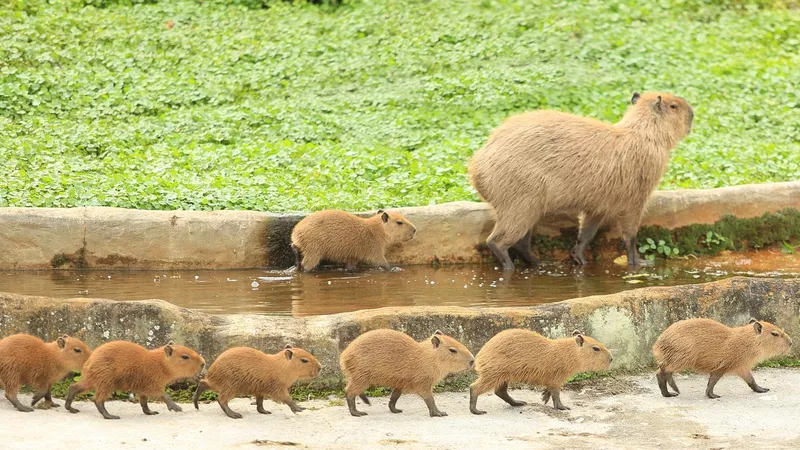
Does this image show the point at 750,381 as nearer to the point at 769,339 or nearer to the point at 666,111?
the point at 769,339

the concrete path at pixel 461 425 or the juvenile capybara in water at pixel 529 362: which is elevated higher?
the juvenile capybara in water at pixel 529 362

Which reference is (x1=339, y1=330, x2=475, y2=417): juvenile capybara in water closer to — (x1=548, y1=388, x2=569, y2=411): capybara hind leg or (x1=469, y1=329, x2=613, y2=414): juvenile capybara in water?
(x1=469, y1=329, x2=613, y2=414): juvenile capybara in water

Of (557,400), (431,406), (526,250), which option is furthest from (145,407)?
(526,250)

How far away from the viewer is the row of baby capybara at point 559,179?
912 centimetres

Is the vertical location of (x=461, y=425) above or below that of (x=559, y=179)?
below

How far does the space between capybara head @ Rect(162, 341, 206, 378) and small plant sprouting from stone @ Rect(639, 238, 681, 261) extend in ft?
15.4

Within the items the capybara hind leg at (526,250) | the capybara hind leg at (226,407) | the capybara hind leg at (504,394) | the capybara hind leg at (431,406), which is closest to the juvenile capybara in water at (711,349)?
the capybara hind leg at (504,394)

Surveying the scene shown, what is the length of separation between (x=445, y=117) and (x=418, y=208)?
351 cm

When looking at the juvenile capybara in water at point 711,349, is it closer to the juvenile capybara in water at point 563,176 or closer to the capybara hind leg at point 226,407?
the capybara hind leg at point 226,407

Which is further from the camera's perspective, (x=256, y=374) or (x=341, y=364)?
(x=341, y=364)

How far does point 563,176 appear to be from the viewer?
930cm

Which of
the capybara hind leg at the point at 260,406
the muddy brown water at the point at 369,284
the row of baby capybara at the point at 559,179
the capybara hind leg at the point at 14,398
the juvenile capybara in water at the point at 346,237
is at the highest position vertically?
the row of baby capybara at the point at 559,179

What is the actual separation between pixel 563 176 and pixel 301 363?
4049mm

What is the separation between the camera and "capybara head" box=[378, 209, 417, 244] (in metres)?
8.78
